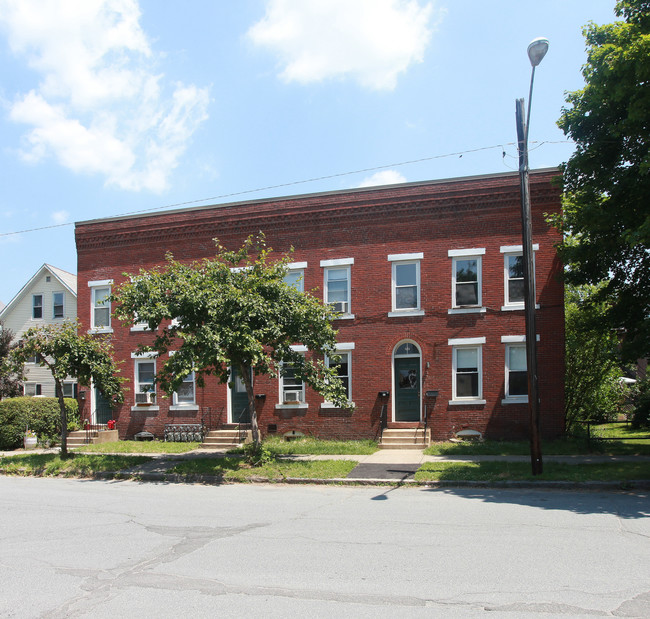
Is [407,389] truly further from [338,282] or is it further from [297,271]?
[297,271]

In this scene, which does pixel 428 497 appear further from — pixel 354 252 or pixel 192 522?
pixel 354 252

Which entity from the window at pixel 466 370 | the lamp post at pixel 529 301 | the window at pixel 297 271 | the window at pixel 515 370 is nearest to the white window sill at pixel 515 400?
the window at pixel 515 370

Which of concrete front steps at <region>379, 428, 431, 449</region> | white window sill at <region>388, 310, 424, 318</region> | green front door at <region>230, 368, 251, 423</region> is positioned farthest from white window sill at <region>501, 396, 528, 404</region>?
green front door at <region>230, 368, 251, 423</region>

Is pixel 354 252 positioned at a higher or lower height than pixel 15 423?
higher

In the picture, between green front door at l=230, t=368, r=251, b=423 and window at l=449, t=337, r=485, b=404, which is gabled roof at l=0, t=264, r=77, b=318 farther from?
window at l=449, t=337, r=485, b=404

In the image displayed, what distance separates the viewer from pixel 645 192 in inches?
490

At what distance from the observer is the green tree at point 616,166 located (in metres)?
11.8

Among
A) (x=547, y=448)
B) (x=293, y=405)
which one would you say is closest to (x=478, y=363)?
(x=547, y=448)

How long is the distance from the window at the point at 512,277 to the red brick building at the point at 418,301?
0.15ft

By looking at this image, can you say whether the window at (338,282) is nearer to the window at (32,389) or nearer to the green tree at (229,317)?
the green tree at (229,317)

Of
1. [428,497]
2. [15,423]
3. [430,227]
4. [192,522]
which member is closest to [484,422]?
[430,227]

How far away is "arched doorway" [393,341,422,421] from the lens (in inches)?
772

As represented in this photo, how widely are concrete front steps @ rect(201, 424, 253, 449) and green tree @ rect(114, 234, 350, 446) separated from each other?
4597mm

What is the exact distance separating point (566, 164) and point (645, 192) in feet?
8.70
